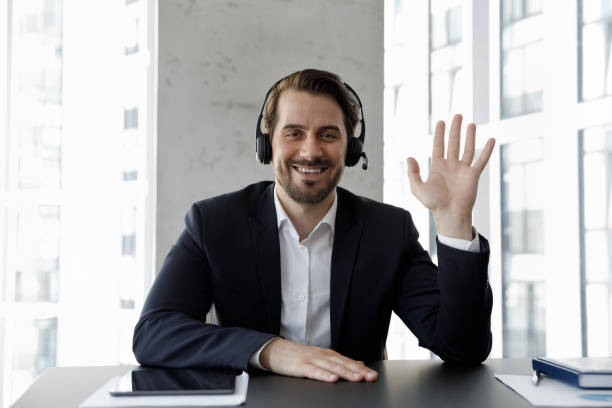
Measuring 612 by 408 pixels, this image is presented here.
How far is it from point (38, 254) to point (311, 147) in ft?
7.00

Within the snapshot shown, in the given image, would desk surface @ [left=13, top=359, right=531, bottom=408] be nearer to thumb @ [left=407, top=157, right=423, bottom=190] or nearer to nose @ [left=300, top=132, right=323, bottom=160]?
thumb @ [left=407, top=157, right=423, bottom=190]

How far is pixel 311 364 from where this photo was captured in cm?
115

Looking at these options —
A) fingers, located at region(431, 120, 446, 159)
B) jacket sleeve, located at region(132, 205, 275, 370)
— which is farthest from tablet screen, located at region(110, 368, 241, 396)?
fingers, located at region(431, 120, 446, 159)

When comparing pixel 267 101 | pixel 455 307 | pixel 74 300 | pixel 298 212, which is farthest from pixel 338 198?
pixel 74 300

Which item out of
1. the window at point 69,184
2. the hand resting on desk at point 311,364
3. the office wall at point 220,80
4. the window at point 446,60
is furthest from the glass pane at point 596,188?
the window at point 69,184

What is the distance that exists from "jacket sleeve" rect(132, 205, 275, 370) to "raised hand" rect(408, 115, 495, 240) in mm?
499

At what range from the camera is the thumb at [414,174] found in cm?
149

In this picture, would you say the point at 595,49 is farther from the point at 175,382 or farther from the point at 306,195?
the point at 175,382

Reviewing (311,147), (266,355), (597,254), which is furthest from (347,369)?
(597,254)

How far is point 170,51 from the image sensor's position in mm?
2480

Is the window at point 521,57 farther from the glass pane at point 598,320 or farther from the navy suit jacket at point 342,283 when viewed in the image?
the navy suit jacket at point 342,283

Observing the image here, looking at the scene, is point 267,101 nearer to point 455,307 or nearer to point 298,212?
point 298,212

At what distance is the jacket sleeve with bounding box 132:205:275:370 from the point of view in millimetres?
1242

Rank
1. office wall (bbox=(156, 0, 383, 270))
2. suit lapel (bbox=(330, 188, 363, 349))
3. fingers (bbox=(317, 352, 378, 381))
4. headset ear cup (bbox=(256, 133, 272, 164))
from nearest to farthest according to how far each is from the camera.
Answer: fingers (bbox=(317, 352, 378, 381)), suit lapel (bbox=(330, 188, 363, 349)), headset ear cup (bbox=(256, 133, 272, 164)), office wall (bbox=(156, 0, 383, 270))
